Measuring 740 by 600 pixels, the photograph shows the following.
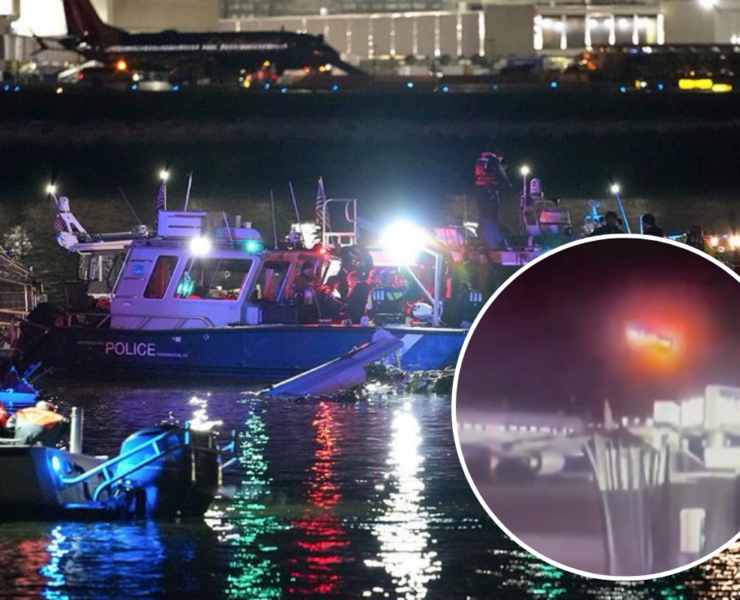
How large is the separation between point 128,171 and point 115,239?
45790 millimetres

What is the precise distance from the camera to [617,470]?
349 centimetres

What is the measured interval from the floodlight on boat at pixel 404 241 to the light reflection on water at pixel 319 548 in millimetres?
8020

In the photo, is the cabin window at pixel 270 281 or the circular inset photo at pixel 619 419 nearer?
the circular inset photo at pixel 619 419

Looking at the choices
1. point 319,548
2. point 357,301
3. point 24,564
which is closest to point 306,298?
point 357,301

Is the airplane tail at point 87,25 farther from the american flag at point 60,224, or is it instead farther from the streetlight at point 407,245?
the streetlight at point 407,245

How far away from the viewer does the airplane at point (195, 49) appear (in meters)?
Result: 82.3

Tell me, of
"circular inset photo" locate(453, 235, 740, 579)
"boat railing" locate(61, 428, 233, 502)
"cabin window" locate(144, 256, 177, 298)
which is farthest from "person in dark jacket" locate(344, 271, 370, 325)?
"circular inset photo" locate(453, 235, 740, 579)

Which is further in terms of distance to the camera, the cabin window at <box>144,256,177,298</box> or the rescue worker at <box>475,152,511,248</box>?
the rescue worker at <box>475,152,511,248</box>

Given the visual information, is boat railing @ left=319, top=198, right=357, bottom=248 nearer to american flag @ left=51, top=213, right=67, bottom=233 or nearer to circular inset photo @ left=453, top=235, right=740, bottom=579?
american flag @ left=51, top=213, right=67, bottom=233

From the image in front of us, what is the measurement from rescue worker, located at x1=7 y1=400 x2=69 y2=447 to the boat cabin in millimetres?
11920

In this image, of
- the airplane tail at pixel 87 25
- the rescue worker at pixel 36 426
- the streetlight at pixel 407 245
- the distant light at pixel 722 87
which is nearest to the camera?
the rescue worker at pixel 36 426

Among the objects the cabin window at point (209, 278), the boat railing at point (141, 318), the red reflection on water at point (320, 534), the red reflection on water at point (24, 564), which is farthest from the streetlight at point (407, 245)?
the red reflection on water at point (24, 564)

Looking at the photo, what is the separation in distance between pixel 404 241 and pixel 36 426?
43.0 feet

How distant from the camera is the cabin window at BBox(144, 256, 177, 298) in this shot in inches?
933
